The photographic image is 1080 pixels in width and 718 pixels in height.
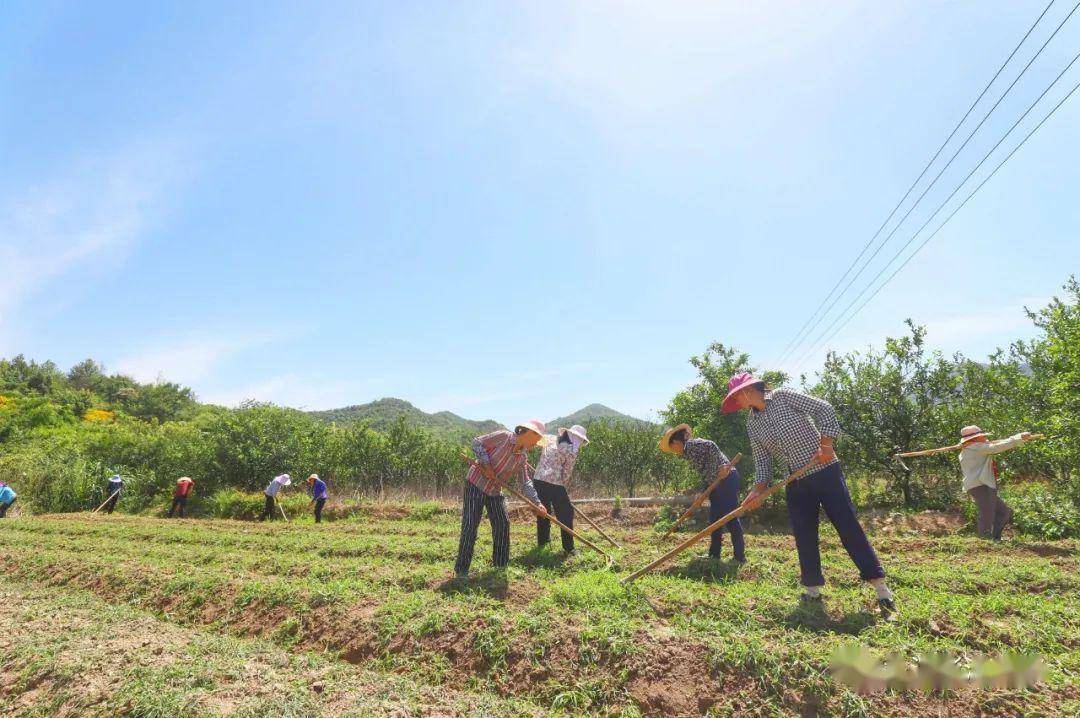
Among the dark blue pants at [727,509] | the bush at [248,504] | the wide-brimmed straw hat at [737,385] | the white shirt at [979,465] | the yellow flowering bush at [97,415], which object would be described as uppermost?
the yellow flowering bush at [97,415]

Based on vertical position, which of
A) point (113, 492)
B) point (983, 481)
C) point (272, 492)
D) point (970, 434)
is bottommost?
point (113, 492)

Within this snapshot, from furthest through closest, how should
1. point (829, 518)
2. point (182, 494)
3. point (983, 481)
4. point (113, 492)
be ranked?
point (113, 492)
point (182, 494)
point (983, 481)
point (829, 518)

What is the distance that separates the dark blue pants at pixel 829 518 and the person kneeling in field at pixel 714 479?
58.1 inches

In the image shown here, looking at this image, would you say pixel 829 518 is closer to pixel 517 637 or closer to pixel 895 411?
pixel 517 637

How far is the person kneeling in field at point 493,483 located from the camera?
529 centimetres

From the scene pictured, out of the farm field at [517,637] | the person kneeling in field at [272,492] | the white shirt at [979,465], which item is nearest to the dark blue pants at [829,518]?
the farm field at [517,637]

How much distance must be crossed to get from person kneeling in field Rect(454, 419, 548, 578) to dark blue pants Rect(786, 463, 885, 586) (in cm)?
249

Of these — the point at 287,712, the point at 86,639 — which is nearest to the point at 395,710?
the point at 287,712

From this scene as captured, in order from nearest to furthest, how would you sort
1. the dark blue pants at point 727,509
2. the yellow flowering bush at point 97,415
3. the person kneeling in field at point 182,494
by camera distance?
1. the dark blue pants at point 727,509
2. the person kneeling in field at point 182,494
3. the yellow flowering bush at point 97,415

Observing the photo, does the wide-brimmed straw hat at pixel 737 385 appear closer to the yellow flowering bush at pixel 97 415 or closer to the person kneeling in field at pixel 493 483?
the person kneeling in field at pixel 493 483

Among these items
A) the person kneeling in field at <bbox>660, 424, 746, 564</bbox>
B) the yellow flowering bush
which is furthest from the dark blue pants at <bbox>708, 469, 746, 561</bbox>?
the yellow flowering bush

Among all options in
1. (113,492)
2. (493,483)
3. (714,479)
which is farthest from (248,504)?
(714,479)

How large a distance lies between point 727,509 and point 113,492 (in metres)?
20.7

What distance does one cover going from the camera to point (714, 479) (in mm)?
6008
